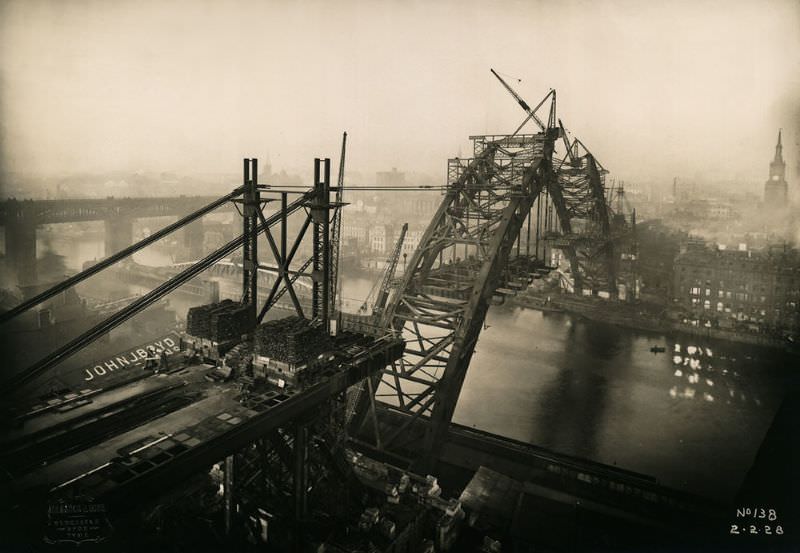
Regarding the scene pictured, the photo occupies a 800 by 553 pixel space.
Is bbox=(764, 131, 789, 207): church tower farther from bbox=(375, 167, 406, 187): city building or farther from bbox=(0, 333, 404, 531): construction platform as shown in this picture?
bbox=(375, 167, 406, 187): city building

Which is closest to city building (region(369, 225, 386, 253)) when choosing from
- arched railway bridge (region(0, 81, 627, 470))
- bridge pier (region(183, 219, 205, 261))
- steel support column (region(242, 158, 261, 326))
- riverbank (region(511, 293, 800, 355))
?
bridge pier (region(183, 219, 205, 261))

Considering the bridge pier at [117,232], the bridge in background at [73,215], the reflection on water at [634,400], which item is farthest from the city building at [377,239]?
the bridge pier at [117,232]

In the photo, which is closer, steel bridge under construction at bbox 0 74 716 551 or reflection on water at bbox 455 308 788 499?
steel bridge under construction at bbox 0 74 716 551

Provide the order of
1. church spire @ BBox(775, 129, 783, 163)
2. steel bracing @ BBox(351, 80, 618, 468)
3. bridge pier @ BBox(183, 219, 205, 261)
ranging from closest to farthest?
steel bracing @ BBox(351, 80, 618, 468) < church spire @ BBox(775, 129, 783, 163) < bridge pier @ BBox(183, 219, 205, 261)

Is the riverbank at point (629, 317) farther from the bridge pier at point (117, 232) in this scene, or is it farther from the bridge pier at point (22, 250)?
the bridge pier at point (22, 250)

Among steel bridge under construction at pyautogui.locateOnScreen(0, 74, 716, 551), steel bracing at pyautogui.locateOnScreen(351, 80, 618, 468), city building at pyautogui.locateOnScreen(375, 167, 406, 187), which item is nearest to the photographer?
steel bridge under construction at pyautogui.locateOnScreen(0, 74, 716, 551)

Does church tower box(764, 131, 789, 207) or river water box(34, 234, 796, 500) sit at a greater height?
church tower box(764, 131, 789, 207)

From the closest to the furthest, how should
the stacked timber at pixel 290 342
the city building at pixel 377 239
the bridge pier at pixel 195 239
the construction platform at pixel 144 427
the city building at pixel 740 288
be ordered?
the construction platform at pixel 144 427
the stacked timber at pixel 290 342
the city building at pixel 740 288
the bridge pier at pixel 195 239
the city building at pixel 377 239

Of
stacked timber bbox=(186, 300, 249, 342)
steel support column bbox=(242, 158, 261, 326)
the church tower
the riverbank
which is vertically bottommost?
the riverbank
